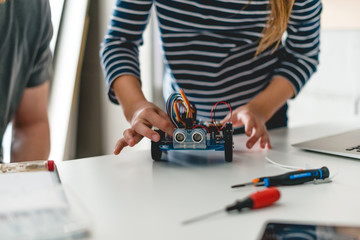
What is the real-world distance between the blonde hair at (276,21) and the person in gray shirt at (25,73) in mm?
475

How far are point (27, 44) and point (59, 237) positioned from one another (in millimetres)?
649

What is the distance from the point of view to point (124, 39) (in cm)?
100

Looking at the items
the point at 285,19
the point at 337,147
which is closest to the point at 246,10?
the point at 285,19

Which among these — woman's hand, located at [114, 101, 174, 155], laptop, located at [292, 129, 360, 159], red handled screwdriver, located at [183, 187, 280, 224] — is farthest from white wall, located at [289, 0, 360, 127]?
red handled screwdriver, located at [183, 187, 280, 224]

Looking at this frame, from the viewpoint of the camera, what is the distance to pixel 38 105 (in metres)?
1.06

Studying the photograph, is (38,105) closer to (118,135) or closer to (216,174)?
(216,174)

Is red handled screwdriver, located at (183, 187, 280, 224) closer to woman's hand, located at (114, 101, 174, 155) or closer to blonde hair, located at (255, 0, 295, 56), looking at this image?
woman's hand, located at (114, 101, 174, 155)

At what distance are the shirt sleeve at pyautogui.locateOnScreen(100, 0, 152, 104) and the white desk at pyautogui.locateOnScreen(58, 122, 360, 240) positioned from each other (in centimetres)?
21

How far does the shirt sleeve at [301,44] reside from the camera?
1.01 meters

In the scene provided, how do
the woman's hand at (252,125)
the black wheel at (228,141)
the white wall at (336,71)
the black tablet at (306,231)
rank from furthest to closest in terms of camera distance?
the white wall at (336,71), the woman's hand at (252,125), the black wheel at (228,141), the black tablet at (306,231)

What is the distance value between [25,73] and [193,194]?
0.58 meters

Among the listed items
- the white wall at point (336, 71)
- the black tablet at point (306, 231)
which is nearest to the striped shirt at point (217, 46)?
the black tablet at point (306, 231)

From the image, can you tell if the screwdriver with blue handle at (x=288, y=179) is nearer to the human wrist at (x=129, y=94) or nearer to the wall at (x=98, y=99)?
the human wrist at (x=129, y=94)

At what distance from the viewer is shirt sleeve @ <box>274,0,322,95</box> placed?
3.32 ft
